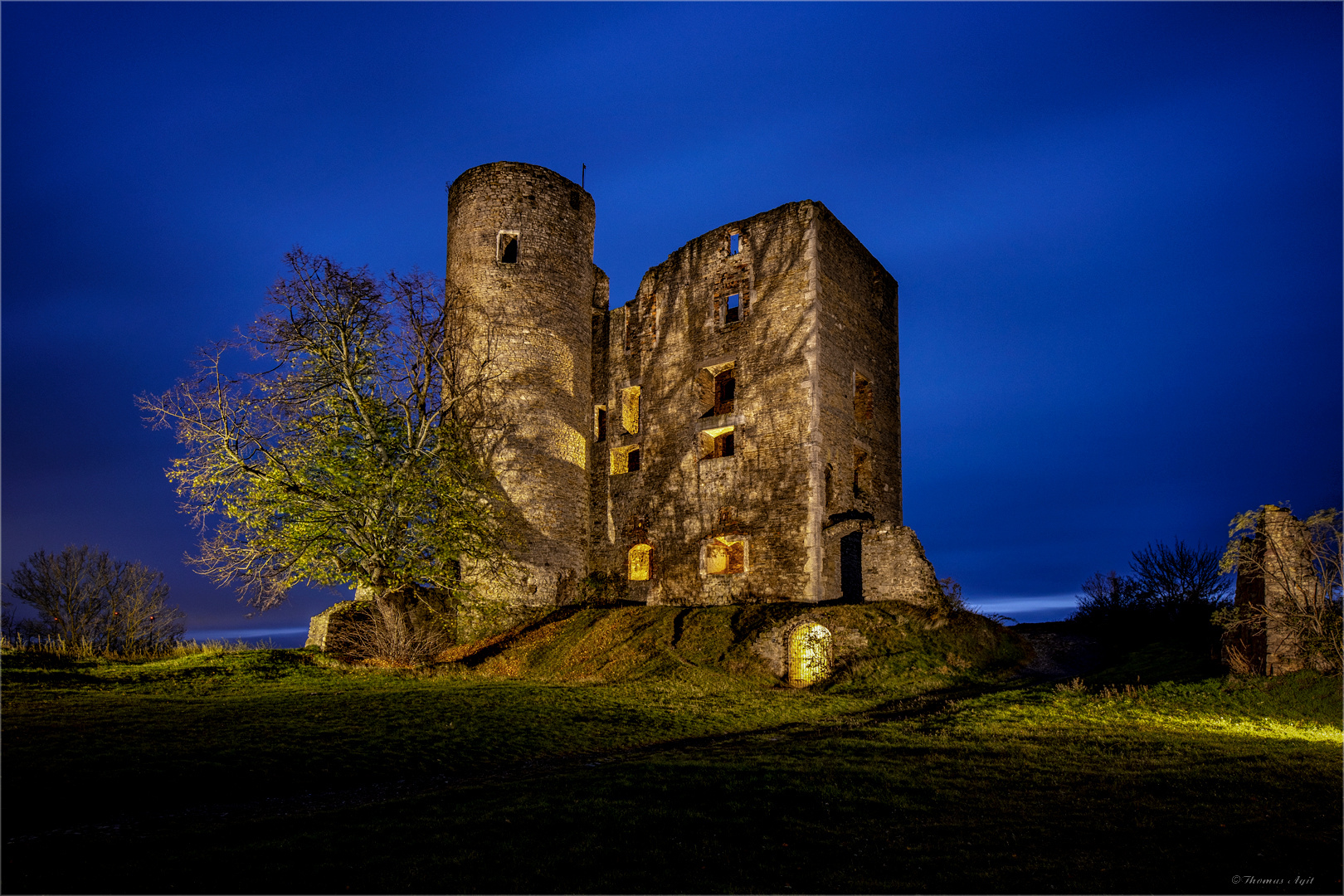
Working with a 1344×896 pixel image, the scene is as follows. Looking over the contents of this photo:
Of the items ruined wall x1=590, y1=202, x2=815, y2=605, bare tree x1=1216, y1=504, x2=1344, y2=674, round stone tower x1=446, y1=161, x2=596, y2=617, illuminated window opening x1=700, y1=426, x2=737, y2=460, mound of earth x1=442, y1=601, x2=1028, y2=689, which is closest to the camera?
bare tree x1=1216, y1=504, x2=1344, y2=674

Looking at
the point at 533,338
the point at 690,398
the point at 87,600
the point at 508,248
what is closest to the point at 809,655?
the point at 690,398

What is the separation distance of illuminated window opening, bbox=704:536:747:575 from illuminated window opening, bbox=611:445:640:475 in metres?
4.12

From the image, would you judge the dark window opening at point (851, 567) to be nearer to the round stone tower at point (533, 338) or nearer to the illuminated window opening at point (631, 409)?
the illuminated window opening at point (631, 409)

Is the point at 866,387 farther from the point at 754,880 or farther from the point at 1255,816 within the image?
the point at 754,880

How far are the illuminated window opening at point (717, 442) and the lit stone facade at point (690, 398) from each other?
0.21 ft

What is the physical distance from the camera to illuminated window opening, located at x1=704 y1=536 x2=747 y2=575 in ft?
73.7

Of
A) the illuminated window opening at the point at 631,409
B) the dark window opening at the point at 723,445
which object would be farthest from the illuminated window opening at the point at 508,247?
the dark window opening at the point at 723,445

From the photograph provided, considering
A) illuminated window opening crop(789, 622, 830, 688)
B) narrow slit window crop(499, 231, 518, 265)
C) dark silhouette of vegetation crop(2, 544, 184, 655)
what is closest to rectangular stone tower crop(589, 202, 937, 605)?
illuminated window opening crop(789, 622, 830, 688)

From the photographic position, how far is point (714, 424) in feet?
77.0

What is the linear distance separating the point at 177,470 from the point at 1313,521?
21.6 m

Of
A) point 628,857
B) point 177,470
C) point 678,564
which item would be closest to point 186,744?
point 628,857

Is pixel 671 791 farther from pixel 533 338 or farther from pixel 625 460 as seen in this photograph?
pixel 625 460

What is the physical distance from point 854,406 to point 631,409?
7.19 m

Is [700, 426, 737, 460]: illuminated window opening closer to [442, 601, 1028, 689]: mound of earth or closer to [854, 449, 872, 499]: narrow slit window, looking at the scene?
[854, 449, 872, 499]: narrow slit window
